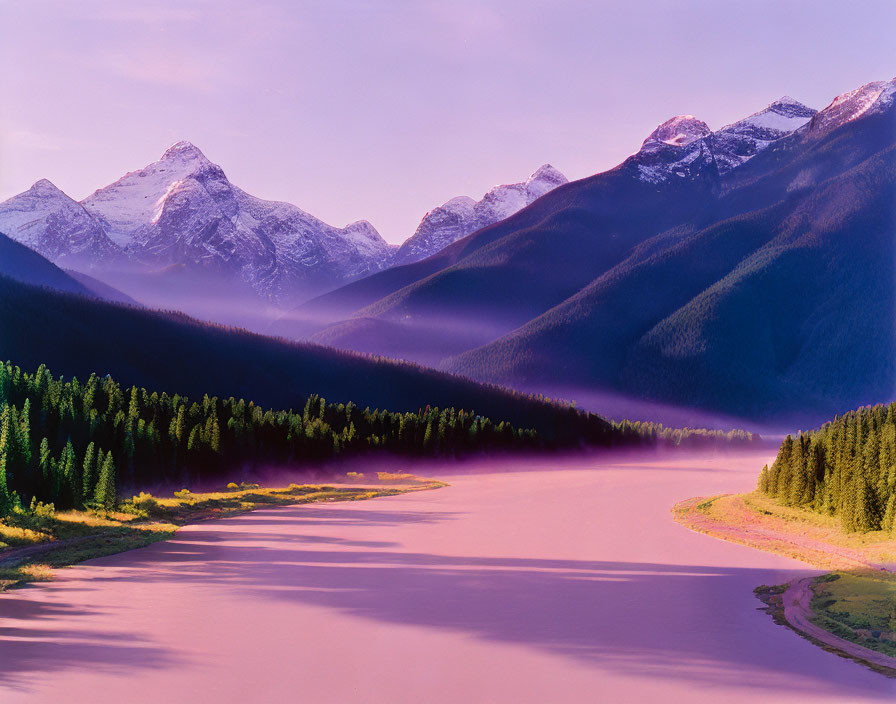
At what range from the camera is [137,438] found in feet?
283

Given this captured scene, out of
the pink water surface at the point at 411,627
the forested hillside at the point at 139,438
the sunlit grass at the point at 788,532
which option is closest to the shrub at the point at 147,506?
the forested hillside at the point at 139,438

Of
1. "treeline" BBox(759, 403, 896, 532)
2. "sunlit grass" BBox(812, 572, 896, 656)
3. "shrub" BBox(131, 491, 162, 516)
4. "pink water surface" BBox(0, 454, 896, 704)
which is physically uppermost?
"treeline" BBox(759, 403, 896, 532)

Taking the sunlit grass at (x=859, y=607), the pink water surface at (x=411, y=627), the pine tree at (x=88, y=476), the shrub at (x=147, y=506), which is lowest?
the pink water surface at (x=411, y=627)

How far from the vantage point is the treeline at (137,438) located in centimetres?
5608

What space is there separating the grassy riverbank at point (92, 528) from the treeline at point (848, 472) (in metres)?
38.6

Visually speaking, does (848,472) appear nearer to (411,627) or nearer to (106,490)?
(411,627)

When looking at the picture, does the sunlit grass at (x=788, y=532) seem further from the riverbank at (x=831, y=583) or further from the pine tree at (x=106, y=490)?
the pine tree at (x=106, y=490)

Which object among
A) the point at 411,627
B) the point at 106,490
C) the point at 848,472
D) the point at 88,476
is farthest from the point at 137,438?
the point at 848,472

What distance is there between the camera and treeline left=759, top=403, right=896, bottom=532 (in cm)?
4753

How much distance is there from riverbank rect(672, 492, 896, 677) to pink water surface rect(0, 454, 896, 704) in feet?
3.37

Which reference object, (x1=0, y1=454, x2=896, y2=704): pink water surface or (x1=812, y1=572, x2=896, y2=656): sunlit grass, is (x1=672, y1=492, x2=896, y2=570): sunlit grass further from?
(x1=812, y1=572, x2=896, y2=656): sunlit grass

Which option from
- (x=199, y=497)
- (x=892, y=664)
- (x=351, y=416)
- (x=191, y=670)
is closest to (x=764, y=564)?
(x=892, y=664)

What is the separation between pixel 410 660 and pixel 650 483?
111 meters

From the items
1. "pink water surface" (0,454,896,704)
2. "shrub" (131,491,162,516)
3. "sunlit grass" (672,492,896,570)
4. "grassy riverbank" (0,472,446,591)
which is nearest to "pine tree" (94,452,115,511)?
"grassy riverbank" (0,472,446,591)
